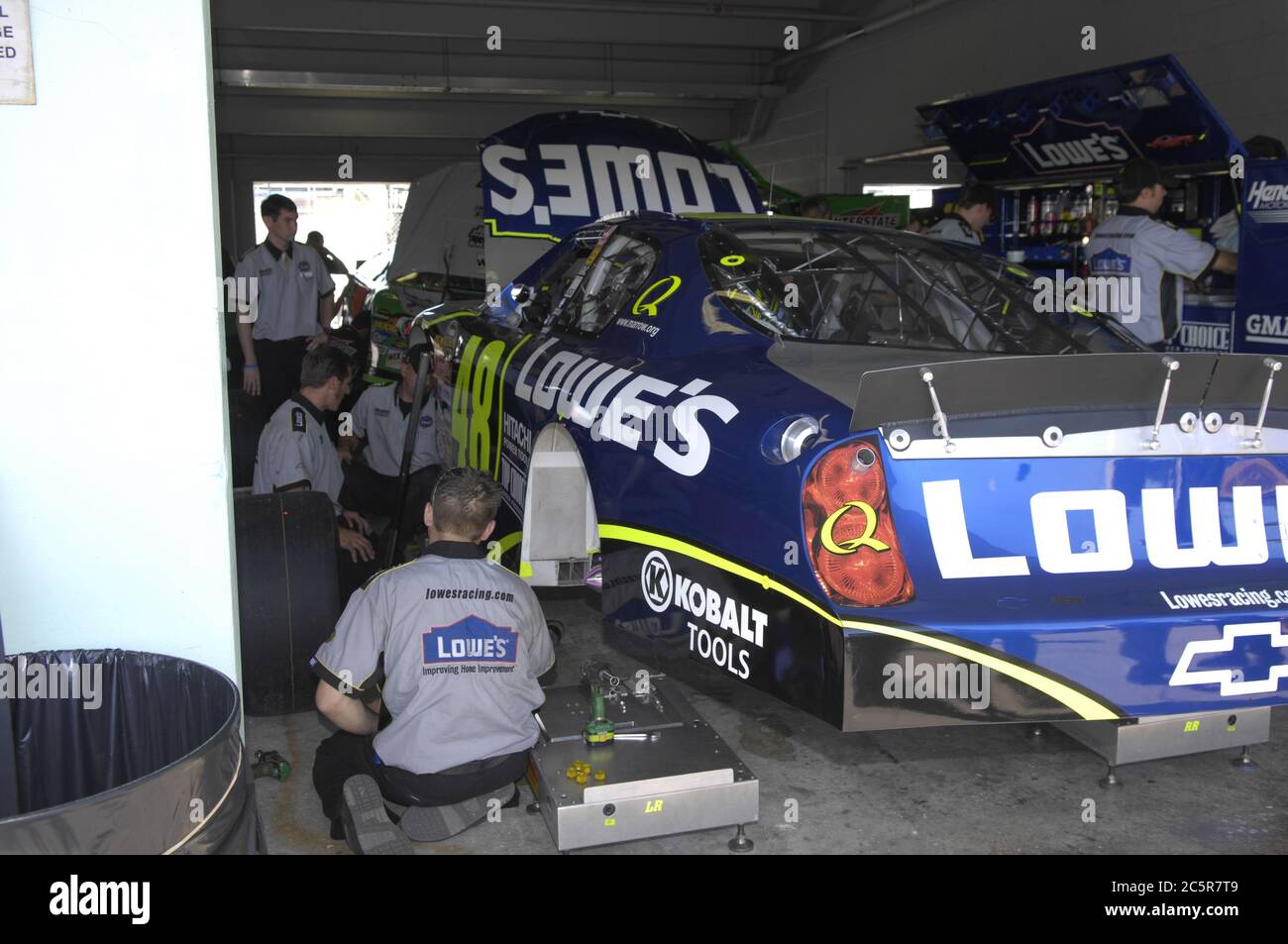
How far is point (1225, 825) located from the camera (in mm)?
2973

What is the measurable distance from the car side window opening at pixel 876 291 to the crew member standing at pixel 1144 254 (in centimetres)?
213

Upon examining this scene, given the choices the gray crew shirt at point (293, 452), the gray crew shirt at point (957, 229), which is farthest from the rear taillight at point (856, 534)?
the gray crew shirt at point (957, 229)

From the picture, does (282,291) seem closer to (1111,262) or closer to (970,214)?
(970,214)

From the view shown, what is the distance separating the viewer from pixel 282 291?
→ 6.93 metres

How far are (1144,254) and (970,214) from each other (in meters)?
1.30

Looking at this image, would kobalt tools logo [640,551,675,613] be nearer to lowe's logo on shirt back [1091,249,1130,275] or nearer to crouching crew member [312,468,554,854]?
crouching crew member [312,468,554,854]

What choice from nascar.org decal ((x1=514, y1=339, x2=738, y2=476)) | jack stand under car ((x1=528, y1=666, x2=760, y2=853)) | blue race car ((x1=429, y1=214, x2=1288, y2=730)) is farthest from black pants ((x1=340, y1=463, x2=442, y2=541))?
blue race car ((x1=429, y1=214, x2=1288, y2=730))

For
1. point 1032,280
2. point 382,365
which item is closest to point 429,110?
point 382,365

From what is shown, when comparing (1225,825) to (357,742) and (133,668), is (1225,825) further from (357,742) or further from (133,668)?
(133,668)

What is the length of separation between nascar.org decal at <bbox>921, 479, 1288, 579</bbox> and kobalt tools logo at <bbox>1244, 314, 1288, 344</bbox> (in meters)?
4.56

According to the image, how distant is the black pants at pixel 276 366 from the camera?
6.96 m

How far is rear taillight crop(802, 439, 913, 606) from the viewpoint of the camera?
2.45m

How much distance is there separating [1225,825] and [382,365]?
7.16 meters

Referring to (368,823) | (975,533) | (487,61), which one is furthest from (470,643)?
(487,61)
